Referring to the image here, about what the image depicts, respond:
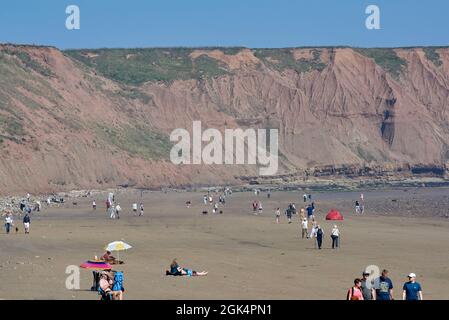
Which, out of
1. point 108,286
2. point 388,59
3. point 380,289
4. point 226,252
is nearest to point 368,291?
point 380,289

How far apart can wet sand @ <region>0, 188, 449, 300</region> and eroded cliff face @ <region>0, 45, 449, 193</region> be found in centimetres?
3099

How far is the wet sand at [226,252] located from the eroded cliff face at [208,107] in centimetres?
3099

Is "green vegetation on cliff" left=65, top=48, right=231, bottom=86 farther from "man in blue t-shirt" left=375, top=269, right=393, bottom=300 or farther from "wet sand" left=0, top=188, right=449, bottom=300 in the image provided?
"man in blue t-shirt" left=375, top=269, right=393, bottom=300

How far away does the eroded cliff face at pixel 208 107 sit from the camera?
9675cm

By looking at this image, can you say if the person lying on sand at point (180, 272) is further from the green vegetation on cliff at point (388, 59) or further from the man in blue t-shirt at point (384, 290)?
the green vegetation on cliff at point (388, 59)

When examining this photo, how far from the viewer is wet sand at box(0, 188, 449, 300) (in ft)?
82.4

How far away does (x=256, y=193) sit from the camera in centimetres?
9031

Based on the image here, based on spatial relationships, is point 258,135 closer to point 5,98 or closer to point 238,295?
point 5,98

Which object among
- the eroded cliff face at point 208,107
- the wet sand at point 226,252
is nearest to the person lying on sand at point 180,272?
the wet sand at point 226,252

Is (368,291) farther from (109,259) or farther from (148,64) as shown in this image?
(148,64)

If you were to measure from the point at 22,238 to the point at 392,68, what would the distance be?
12512 centimetres

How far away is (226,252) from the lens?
117 feet

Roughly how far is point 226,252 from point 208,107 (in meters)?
97.2
